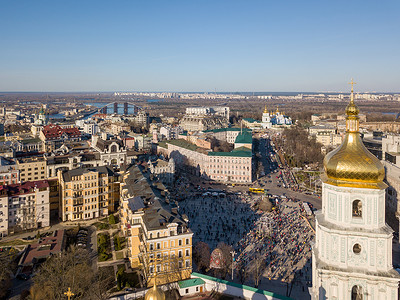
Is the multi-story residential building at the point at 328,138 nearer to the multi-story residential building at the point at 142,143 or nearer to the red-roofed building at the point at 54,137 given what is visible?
the multi-story residential building at the point at 142,143

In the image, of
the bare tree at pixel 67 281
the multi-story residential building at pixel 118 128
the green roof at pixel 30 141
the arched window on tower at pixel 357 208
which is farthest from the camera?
the multi-story residential building at pixel 118 128

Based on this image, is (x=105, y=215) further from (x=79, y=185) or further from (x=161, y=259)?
(x=161, y=259)

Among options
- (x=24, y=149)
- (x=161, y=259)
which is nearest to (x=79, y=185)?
(x=161, y=259)

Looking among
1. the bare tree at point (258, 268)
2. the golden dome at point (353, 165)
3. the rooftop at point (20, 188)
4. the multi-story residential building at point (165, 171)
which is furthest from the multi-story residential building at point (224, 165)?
the golden dome at point (353, 165)

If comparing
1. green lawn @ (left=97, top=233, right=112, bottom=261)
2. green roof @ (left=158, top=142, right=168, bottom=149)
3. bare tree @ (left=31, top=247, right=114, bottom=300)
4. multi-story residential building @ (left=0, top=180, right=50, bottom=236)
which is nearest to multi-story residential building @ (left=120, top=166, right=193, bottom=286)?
green lawn @ (left=97, top=233, right=112, bottom=261)

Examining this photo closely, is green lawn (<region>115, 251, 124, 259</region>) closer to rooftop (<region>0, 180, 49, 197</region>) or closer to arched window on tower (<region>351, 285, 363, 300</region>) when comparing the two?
rooftop (<region>0, 180, 49, 197</region>)
